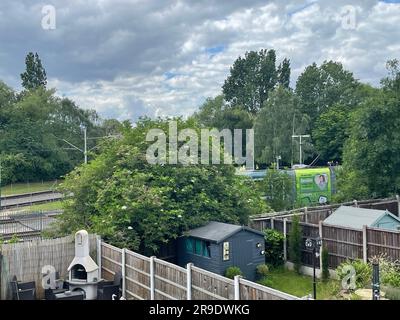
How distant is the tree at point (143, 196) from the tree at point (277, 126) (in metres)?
29.0

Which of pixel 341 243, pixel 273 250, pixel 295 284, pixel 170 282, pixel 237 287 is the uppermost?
pixel 237 287

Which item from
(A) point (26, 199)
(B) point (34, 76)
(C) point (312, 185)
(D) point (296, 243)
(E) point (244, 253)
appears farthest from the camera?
(B) point (34, 76)

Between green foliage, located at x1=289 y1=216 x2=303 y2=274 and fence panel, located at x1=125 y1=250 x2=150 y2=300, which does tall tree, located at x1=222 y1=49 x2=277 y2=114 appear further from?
fence panel, located at x1=125 y1=250 x2=150 y2=300

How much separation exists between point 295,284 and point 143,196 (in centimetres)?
491

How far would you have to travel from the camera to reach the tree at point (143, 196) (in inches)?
479

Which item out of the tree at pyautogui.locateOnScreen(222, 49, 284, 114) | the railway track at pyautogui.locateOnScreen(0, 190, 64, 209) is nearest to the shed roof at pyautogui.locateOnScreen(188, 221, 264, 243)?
the railway track at pyautogui.locateOnScreen(0, 190, 64, 209)

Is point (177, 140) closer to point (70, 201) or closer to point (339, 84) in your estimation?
point (70, 201)

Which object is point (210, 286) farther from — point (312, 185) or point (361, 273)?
point (312, 185)

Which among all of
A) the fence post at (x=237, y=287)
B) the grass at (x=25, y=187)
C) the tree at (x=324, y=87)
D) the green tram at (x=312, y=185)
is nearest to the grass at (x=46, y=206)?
the grass at (x=25, y=187)

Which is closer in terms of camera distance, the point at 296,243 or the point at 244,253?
the point at 244,253

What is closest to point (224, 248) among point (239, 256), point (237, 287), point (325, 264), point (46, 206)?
point (239, 256)

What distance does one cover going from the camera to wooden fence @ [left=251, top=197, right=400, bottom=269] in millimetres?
11609

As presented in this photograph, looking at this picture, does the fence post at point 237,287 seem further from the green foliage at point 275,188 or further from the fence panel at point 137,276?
the green foliage at point 275,188

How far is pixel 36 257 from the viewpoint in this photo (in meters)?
11.0
